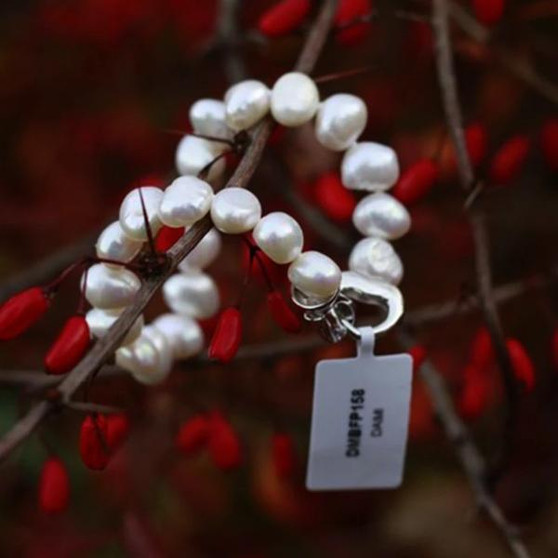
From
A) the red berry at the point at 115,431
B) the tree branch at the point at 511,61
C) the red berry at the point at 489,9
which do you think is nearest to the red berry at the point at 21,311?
the red berry at the point at 115,431

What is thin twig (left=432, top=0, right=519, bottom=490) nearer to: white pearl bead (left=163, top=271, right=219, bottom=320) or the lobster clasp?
the lobster clasp

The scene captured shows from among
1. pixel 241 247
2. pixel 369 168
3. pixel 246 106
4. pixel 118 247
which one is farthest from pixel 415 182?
pixel 241 247

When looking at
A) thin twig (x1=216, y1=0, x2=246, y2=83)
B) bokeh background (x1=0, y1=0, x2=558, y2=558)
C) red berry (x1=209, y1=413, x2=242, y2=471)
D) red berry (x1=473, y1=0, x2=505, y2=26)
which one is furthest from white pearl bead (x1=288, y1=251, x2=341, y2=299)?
bokeh background (x1=0, y1=0, x2=558, y2=558)

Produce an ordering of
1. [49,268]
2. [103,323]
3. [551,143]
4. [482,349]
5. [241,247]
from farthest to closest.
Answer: [241,247]
[49,268]
[551,143]
[482,349]
[103,323]

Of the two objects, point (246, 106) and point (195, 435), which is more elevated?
point (246, 106)

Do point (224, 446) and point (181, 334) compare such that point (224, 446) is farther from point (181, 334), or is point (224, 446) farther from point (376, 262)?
point (376, 262)

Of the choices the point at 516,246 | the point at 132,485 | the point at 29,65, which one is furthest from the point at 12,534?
the point at 516,246

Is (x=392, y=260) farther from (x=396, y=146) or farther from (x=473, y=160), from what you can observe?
(x=396, y=146)
